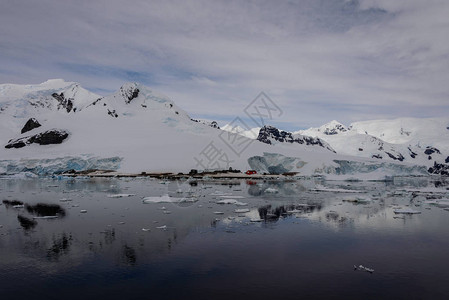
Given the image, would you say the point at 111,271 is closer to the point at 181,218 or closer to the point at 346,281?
the point at 346,281

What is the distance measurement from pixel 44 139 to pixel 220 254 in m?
82.0

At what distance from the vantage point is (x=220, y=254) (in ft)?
39.9

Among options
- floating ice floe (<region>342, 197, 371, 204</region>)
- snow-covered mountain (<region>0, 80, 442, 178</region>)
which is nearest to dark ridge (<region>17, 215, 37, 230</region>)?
floating ice floe (<region>342, 197, 371, 204</region>)

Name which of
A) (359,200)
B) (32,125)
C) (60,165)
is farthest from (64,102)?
(359,200)

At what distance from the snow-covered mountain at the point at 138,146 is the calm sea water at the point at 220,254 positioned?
→ 4662cm

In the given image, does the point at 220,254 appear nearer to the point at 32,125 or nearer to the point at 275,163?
the point at 275,163

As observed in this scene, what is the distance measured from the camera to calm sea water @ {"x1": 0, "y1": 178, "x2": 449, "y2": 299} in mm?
9086

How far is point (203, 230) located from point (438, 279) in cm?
931

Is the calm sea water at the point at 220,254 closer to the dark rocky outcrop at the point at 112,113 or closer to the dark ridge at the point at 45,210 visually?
the dark ridge at the point at 45,210

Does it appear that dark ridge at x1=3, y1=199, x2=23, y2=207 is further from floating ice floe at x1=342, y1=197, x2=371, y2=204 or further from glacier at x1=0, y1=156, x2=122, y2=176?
glacier at x1=0, y1=156, x2=122, y2=176

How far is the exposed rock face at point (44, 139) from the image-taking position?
81312 mm

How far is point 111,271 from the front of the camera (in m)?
10.4

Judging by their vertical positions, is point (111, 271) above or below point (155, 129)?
below

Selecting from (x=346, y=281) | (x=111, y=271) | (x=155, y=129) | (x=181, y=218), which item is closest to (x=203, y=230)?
(x=181, y=218)
